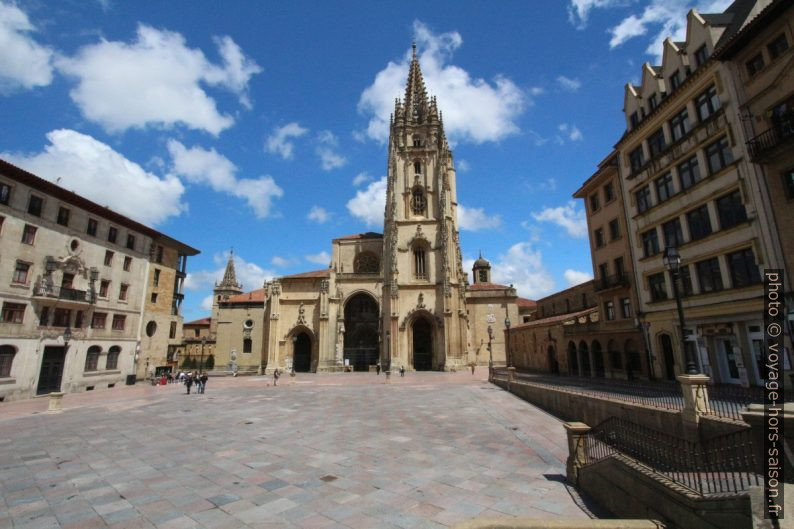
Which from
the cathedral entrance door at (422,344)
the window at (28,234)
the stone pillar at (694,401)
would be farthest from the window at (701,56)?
the window at (28,234)

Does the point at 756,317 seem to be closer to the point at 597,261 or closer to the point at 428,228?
the point at 597,261

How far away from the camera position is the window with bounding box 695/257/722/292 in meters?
16.4

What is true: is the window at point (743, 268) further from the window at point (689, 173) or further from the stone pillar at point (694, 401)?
the stone pillar at point (694, 401)

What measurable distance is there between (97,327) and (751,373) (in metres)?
39.6

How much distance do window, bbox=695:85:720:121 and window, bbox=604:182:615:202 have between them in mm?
6987

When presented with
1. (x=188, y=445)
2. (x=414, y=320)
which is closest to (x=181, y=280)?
(x=414, y=320)

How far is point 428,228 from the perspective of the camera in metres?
47.9

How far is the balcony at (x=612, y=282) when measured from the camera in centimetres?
2202

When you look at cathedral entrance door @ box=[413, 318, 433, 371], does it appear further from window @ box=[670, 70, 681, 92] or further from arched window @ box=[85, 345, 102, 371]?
window @ box=[670, 70, 681, 92]

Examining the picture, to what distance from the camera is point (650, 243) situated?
2050 cm

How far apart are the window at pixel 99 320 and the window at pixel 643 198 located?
125 ft

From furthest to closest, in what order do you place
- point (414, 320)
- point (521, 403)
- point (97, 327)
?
point (414, 320) → point (97, 327) → point (521, 403)

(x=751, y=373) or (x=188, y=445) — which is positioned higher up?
(x=751, y=373)

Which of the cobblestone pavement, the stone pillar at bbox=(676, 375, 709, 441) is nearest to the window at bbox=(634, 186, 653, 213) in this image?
the cobblestone pavement
